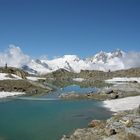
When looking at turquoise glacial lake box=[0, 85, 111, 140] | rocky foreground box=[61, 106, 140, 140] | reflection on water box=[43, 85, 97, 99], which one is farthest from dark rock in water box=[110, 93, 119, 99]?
rocky foreground box=[61, 106, 140, 140]

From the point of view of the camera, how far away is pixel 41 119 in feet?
183

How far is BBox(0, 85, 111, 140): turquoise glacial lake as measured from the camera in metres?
44.3

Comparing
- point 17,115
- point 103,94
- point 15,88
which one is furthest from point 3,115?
point 15,88

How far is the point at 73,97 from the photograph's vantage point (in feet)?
305

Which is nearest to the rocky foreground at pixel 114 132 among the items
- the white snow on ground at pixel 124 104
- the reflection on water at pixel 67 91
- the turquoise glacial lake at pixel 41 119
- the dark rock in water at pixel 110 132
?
the dark rock in water at pixel 110 132

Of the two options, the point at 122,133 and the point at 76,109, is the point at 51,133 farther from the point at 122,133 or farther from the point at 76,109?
the point at 76,109

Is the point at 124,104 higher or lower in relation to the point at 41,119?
higher

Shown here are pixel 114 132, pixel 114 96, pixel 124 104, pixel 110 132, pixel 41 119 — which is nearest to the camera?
pixel 110 132

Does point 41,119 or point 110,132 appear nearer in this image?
point 110,132

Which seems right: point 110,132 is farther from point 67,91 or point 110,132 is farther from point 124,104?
point 67,91

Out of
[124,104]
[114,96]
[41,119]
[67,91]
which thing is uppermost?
[67,91]

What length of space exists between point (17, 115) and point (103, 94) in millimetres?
41706

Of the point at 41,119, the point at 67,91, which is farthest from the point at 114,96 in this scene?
the point at 41,119

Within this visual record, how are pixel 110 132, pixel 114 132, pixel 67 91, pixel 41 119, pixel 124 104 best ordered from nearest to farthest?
pixel 110 132 → pixel 114 132 → pixel 41 119 → pixel 124 104 → pixel 67 91
